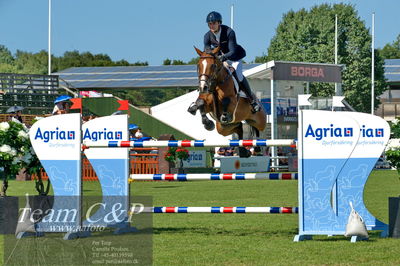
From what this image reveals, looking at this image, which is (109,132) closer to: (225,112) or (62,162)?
(62,162)

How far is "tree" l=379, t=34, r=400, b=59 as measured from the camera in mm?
106000

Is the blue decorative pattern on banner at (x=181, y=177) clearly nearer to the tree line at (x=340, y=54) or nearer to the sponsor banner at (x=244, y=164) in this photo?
the sponsor banner at (x=244, y=164)

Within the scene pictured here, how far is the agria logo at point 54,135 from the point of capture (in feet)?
30.6

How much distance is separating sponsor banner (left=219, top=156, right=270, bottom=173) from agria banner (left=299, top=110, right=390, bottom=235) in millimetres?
19750

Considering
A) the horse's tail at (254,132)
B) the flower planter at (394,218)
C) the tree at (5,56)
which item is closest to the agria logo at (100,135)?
the horse's tail at (254,132)

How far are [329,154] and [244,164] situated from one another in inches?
817

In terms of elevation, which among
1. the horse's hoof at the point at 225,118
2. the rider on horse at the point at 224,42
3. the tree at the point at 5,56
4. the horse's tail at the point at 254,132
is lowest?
the horse's tail at the point at 254,132

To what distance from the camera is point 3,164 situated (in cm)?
948

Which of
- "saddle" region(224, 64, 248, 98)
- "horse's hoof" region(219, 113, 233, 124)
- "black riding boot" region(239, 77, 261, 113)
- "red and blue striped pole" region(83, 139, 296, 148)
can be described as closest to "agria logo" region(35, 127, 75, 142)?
"red and blue striped pole" region(83, 139, 296, 148)

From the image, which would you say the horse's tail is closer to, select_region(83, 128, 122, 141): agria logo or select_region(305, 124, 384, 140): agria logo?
select_region(83, 128, 122, 141): agria logo

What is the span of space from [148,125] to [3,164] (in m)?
31.3

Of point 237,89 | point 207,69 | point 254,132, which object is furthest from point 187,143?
point 254,132

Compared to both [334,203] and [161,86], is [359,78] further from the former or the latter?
[334,203]

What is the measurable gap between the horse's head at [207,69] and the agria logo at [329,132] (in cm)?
177
